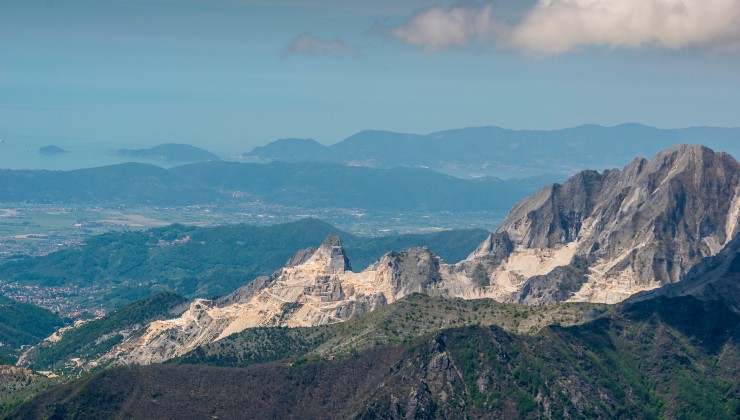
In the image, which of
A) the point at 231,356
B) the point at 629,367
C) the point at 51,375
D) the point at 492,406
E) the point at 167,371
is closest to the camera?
the point at 492,406

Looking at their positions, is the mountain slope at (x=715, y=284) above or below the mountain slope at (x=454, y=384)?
above

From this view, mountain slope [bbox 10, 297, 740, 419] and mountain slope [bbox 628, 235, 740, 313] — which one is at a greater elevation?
mountain slope [bbox 628, 235, 740, 313]

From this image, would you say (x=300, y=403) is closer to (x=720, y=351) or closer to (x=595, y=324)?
(x=595, y=324)

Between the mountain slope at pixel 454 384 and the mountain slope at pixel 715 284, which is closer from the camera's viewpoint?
the mountain slope at pixel 454 384

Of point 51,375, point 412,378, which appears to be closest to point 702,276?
point 412,378

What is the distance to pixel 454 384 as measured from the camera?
472 ft

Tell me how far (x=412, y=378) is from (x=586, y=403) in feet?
72.9

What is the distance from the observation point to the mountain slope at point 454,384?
465 feet

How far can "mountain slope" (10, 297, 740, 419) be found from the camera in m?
142

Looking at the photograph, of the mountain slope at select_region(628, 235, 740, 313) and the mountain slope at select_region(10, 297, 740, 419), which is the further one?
the mountain slope at select_region(628, 235, 740, 313)

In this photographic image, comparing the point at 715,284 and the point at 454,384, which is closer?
the point at 454,384

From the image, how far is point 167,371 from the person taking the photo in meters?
152

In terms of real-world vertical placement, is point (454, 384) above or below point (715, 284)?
below

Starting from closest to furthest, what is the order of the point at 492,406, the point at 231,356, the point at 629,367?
the point at 492,406 → the point at 629,367 → the point at 231,356
